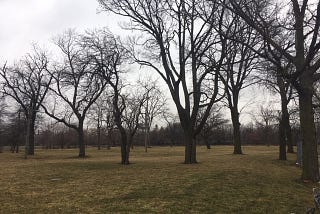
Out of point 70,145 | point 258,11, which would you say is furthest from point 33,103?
point 70,145

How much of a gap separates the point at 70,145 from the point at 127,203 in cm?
7608

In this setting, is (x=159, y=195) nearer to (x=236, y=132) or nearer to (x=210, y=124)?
(x=236, y=132)

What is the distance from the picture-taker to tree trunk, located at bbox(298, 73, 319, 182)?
46.6 feet

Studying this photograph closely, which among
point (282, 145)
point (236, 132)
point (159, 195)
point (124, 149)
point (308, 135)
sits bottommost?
point (159, 195)

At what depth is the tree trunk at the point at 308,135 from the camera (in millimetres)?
14219

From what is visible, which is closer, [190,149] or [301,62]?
[301,62]

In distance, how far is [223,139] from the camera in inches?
3595

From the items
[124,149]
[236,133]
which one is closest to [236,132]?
[236,133]

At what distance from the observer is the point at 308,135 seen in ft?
47.1

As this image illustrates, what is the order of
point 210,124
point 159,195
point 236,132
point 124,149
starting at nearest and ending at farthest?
point 159,195 < point 124,149 < point 236,132 < point 210,124

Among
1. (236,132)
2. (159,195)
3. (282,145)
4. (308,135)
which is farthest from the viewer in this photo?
(236,132)

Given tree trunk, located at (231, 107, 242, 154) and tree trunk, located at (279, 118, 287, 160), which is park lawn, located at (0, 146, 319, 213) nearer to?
tree trunk, located at (279, 118, 287, 160)

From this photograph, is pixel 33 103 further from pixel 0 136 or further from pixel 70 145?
pixel 70 145

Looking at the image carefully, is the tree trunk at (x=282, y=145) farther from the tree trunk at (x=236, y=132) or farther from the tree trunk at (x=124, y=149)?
the tree trunk at (x=124, y=149)
